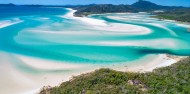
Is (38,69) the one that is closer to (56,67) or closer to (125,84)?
(56,67)

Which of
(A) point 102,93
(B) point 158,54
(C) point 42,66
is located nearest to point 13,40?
(C) point 42,66

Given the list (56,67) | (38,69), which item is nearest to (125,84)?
(56,67)

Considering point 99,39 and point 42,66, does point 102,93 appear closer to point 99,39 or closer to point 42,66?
point 42,66

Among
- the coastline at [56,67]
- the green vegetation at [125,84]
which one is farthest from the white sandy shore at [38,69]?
the green vegetation at [125,84]

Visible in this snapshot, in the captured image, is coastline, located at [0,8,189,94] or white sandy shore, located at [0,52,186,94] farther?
coastline, located at [0,8,189,94]

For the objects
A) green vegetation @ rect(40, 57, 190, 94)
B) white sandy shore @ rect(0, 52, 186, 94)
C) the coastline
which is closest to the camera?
green vegetation @ rect(40, 57, 190, 94)

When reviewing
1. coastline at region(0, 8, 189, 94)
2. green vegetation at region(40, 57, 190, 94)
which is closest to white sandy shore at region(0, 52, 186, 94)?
coastline at region(0, 8, 189, 94)

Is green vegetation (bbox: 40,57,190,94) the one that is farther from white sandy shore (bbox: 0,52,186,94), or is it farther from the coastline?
the coastline
